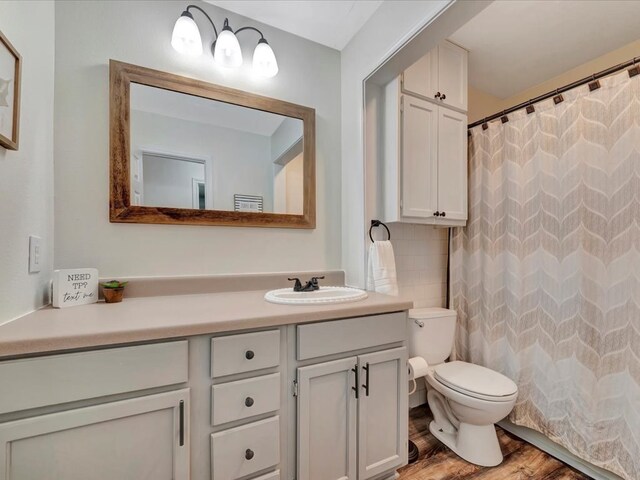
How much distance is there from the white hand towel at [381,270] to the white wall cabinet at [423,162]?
19 cm

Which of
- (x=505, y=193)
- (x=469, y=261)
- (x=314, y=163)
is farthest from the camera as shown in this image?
(x=469, y=261)

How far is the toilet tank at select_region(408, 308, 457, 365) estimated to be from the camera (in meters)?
1.83

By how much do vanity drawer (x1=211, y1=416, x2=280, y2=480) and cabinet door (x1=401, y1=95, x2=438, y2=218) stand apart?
123cm

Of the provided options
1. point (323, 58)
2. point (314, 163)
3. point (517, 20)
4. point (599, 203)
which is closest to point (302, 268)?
point (314, 163)

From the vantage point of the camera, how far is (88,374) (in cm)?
78

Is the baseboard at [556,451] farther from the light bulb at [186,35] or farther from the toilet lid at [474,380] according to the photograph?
the light bulb at [186,35]

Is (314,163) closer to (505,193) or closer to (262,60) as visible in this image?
(262,60)

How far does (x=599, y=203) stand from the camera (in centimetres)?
146

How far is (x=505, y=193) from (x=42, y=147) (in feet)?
7.91

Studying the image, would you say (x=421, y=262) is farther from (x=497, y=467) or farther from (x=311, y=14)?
(x=311, y=14)

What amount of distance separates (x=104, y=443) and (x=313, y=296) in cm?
89

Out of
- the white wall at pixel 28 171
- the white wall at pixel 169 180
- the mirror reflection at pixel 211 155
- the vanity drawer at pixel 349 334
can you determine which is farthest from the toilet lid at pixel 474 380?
the white wall at pixel 28 171

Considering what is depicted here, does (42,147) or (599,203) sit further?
(599,203)

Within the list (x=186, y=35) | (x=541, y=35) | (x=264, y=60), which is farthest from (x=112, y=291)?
(x=541, y=35)
